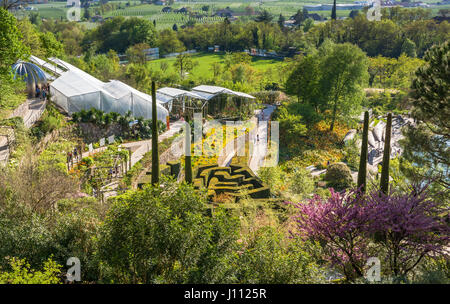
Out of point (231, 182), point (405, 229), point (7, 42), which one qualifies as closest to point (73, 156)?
point (7, 42)

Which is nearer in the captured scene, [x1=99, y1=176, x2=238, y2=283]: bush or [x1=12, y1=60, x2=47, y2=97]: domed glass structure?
[x1=99, y1=176, x2=238, y2=283]: bush

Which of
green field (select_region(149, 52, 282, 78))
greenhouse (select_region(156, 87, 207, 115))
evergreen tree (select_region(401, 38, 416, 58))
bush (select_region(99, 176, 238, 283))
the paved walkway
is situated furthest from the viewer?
evergreen tree (select_region(401, 38, 416, 58))

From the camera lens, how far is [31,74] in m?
35.2

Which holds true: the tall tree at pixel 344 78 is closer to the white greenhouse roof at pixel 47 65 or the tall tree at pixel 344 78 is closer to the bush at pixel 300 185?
the bush at pixel 300 185

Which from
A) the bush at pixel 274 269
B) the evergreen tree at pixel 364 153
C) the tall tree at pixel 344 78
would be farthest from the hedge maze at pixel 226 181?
the tall tree at pixel 344 78

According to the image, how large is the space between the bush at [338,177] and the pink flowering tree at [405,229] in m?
14.7

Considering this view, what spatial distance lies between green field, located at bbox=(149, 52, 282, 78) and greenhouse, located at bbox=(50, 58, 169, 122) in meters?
33.4

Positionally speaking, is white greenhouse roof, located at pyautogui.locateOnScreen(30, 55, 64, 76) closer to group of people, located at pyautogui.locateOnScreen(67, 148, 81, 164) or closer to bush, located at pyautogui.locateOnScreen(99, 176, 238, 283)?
group of people, located at pyautogui.locateOnScreen(67, 148, 81, 164)

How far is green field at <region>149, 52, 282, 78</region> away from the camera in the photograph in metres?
71.2

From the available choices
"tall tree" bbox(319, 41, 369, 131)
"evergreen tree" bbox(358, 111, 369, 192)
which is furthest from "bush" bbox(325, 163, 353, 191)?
"tall tree" bbox(319, 41, 369, 131)

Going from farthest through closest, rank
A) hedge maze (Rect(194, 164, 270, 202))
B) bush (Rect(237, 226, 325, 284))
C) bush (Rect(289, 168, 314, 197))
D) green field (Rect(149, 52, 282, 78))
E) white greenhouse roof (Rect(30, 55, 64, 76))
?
1. green field (Rect(149, 52, 282, 78))
2. white greenhouse roof (Rect(30, 55, 64, 76))
3. bush (Rect(289, 168, 314, 197))
4. hedge maze (Rect(194, 164, 270, 202))
5. bush (Rect(237, 226, 325, 284))

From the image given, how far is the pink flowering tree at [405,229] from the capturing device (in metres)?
11.3

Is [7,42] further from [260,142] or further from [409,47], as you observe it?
[409,47]

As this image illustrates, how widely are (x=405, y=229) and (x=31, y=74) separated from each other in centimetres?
3358
